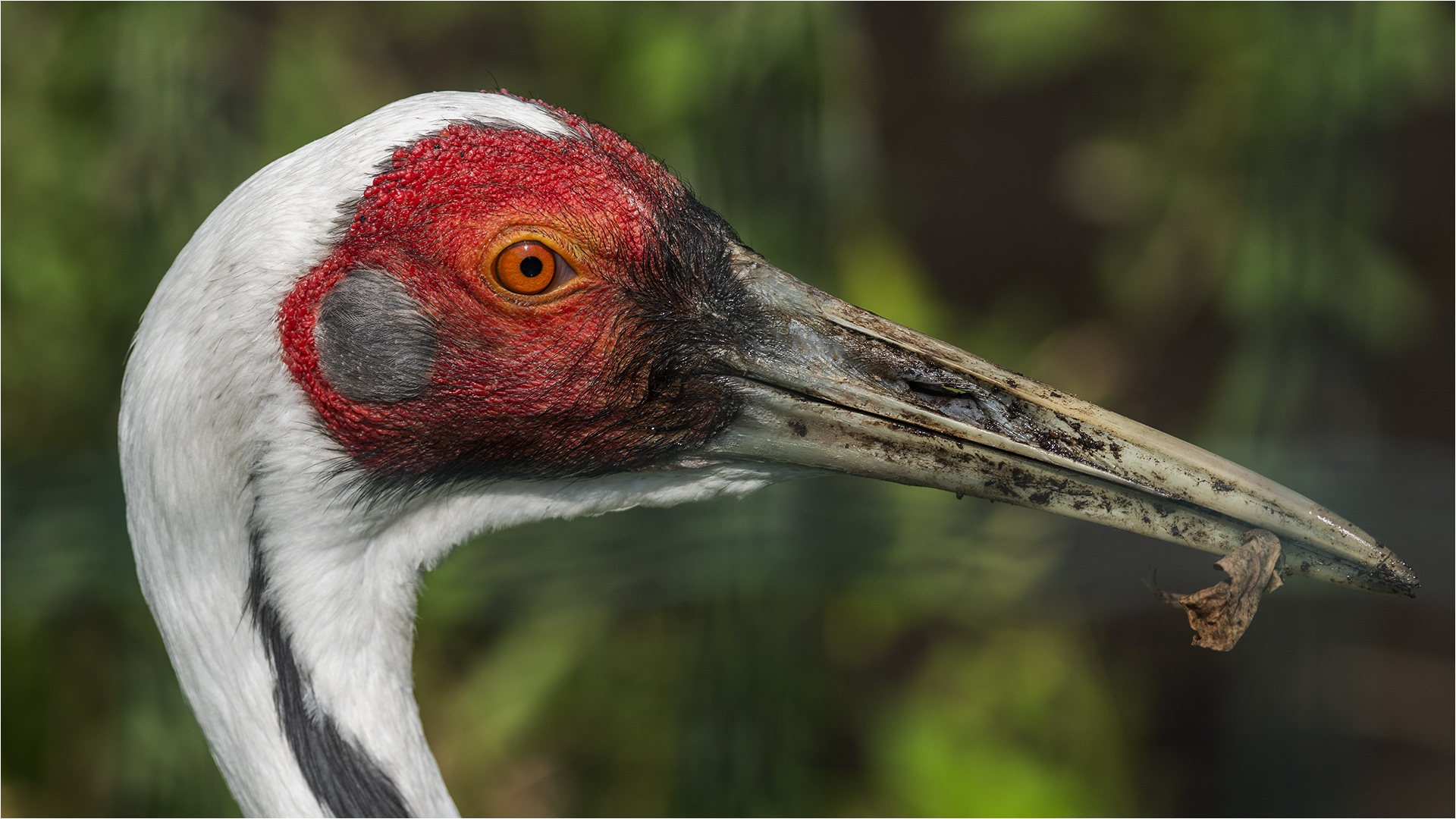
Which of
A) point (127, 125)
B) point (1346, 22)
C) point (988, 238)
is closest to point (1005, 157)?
point (988, 238)

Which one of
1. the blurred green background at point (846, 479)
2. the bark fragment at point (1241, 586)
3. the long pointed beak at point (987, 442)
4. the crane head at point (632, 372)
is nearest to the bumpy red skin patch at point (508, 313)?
the crane head at point (632, 372)

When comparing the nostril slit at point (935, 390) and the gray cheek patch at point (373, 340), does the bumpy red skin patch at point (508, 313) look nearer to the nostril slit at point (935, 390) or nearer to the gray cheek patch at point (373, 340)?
the gray cheek patch at point (373, 340)

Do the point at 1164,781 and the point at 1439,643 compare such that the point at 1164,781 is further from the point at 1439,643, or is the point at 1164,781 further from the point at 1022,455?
the point at 1022,455

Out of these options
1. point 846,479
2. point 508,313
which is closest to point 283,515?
point 508,313

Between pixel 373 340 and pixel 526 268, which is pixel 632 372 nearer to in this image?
pixel 526 268

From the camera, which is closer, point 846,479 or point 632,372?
point 632,372

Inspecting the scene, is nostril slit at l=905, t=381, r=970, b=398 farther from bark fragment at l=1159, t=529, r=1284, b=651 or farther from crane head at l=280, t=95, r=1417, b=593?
bark fragment at l=1159, t=529, r=1284, b=651

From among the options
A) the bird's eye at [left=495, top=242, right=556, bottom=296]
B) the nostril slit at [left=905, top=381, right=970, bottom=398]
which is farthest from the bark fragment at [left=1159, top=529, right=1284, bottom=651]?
the bird's eye at [left=495, top=242, right=556, bottom=296]
